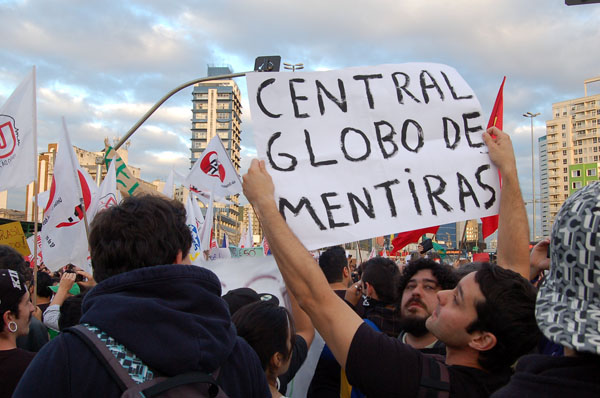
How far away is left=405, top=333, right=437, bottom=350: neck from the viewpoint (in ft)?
11.0

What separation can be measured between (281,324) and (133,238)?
115cm

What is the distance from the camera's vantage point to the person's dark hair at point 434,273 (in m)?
3.89

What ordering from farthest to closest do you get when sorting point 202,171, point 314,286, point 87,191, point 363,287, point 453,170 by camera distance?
point 202,171 → point 87,191 → point 363,287 → point 453,170 → point 314,286

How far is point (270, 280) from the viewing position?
390cm

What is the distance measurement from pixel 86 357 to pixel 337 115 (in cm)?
181

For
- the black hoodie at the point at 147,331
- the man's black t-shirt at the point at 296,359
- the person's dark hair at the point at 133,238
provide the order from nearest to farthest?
the black hoodie at the point at 147,331
the person's dark hair at the point at 133,238
the man's black t-shirt at the point at 296,359

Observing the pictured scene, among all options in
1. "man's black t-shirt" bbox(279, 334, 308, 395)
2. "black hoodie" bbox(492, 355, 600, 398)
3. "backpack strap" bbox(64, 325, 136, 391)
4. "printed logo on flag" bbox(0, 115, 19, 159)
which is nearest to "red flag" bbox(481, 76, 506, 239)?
"man's black t-shirt" bbox(279, 334, 308, 395)

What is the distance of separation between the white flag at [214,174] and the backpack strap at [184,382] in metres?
10.2

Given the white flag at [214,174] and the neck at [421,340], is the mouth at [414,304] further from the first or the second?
the white flag at [214,174]

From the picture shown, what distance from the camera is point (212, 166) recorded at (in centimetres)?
1185

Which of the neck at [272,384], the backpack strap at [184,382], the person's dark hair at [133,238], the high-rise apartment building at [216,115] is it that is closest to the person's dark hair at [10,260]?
the neck at [272,384]

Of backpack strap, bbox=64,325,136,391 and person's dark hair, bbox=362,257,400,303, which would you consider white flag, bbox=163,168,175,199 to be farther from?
backpack strap, bbox=64,325,136,391

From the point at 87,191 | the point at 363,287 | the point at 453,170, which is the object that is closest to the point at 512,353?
the point at 453,170

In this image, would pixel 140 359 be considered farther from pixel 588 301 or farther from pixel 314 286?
pixel 588 301
